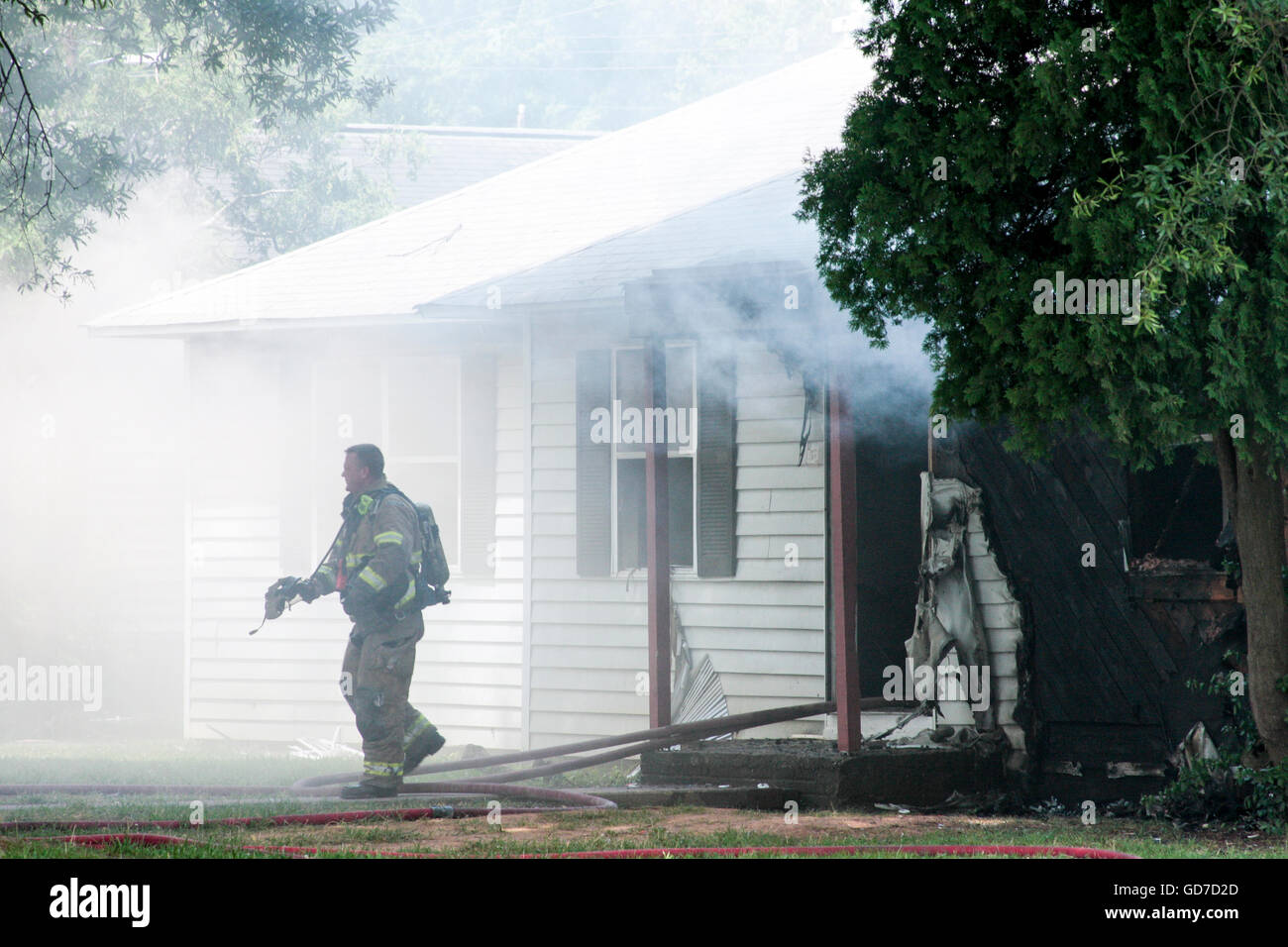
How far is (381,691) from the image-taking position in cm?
901

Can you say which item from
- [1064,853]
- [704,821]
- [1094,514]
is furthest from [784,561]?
[1064,853]

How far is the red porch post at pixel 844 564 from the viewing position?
9305mm

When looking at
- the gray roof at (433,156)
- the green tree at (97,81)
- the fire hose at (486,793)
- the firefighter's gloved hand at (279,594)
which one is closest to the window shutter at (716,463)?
the fire hose at (486,793)

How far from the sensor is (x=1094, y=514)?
995 centimetres

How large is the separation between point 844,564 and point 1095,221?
323 centimetres

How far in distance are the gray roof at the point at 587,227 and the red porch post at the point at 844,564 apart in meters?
1.35

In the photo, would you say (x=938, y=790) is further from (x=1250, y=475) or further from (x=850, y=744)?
(x=1250, y=475)

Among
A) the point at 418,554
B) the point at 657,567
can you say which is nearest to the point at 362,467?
the point at 418,554

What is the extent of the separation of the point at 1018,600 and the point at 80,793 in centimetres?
652

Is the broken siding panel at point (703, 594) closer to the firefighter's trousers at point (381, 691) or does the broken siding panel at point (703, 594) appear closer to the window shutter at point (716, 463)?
the window shutter at point (716, 463)

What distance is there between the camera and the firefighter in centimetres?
898

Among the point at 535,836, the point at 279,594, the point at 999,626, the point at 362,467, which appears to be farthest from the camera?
the point at 999,626

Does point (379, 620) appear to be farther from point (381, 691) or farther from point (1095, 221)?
point (1095, 221)

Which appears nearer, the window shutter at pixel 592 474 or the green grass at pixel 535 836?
the green grass at pixel 535 836
